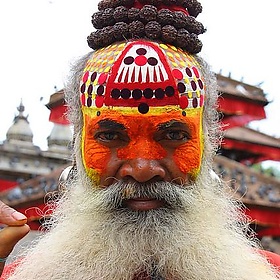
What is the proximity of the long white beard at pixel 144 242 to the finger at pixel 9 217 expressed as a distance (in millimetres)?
468

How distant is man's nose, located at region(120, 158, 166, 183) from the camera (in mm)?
1902

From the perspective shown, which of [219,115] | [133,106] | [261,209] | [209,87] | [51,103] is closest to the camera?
[133,106]

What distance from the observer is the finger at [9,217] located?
1572 millimetres

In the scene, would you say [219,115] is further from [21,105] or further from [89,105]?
[21,105]

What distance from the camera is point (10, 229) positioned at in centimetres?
161

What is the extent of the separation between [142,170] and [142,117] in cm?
19

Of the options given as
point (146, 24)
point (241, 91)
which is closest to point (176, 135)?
point (146, 24)

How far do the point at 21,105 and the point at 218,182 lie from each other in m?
13.1

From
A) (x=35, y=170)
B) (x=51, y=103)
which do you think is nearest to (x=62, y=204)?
(x=51, y=103)

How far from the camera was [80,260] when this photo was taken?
6.66ft

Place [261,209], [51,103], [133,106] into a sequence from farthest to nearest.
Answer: [261,209]
[51,103]
[133,106]

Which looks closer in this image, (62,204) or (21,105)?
(62,204)

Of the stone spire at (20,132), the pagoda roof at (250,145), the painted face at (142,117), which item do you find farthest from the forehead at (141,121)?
the stone spire at (20,132)

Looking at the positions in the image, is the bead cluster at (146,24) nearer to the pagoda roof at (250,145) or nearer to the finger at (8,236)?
the finger at (8,236)
